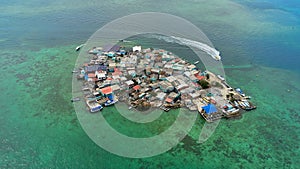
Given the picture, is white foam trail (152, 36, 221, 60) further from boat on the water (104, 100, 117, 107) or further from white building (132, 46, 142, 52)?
boat on the water (104, 100, 117, 107)

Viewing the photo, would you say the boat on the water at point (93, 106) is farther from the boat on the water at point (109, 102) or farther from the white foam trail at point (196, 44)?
the white foam trail at point (196, 44)

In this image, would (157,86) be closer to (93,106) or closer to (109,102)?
(109,102)

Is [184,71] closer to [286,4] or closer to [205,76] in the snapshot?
[205,76]

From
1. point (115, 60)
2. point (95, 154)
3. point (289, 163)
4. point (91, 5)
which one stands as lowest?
point (289, 163)

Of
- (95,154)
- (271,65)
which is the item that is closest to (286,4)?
(271,65)

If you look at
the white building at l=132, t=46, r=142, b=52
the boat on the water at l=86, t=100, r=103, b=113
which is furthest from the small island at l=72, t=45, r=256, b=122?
the white building at l=132, t=46, r=142, b=52

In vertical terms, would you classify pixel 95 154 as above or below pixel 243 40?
below

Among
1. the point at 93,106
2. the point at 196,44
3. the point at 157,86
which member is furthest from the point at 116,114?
the point at 196,44
